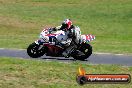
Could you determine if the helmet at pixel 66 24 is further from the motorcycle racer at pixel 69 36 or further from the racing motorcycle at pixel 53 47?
the racing motorcycle at pixel 53 47

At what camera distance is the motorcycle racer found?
20203mm

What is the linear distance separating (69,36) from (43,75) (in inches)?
273

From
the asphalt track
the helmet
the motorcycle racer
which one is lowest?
the asphalt track

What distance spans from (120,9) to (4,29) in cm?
1837

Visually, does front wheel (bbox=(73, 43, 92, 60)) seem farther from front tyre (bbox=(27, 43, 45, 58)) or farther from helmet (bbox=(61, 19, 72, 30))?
front tyre (bbox=(27, 43, 45, 58))

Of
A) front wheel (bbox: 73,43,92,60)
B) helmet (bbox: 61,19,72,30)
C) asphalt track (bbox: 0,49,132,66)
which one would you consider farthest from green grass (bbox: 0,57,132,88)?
helmet (bbox: 61,19,72,30)

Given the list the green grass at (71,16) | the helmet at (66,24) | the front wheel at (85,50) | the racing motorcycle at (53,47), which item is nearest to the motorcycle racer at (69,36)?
the helmet at (66,24)

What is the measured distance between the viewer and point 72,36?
20.4m

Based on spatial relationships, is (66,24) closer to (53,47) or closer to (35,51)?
(53,47)

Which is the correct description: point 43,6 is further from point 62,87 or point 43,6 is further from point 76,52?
point 62,87

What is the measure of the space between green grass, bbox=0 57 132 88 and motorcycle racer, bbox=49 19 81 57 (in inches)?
153

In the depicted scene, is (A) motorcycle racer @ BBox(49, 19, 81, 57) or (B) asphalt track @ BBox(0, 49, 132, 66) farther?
(A) motorcycle racer @ BBox(49, 19, 81, 57)

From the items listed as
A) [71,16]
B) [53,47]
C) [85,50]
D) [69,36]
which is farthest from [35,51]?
[71,16]

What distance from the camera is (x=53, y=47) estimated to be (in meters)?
20.7
